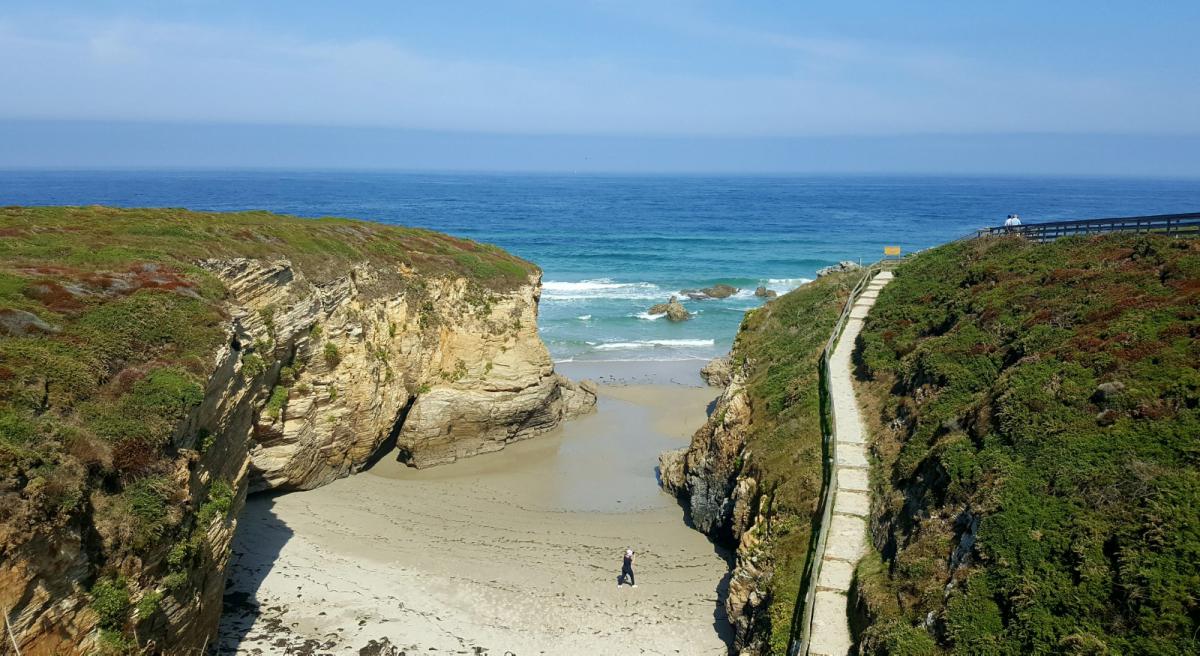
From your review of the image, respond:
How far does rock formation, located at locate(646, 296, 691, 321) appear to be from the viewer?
5416 cm

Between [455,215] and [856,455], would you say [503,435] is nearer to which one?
[856,455]

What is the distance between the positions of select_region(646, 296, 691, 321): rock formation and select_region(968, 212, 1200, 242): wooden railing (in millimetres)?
23608

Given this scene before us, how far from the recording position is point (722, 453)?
23.5 meters

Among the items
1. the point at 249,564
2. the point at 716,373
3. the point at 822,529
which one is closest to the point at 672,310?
the point at 716,373

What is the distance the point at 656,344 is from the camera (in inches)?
1895

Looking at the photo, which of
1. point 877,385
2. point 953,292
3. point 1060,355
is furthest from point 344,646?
point 953,292

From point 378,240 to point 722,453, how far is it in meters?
18.4

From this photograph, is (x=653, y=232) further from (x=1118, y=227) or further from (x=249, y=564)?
(x=249, y=564)

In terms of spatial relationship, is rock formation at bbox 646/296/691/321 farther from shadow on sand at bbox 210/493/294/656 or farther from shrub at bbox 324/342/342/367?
shadow on sand at bbox 210/493/294/656

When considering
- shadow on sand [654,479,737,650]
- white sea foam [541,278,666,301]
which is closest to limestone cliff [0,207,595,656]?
shadow on sand [654,479,737,650]

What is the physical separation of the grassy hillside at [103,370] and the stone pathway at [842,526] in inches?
500

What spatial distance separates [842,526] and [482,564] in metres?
10.6

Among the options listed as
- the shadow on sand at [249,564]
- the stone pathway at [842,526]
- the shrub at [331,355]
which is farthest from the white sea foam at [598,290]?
the shadow on sand at [249,564]

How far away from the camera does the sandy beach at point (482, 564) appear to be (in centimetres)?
1797
